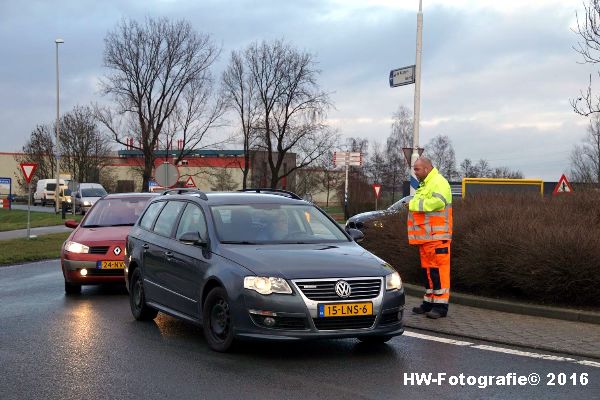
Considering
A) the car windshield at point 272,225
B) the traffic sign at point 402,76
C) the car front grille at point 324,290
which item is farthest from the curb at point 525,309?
the traffic sign at point 402,76

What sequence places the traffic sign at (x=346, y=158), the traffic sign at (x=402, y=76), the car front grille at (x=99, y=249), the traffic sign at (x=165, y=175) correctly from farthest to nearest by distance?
the traffic sign at (x=346, y=158) → the traffic sign at (x=165, y=175) → the traffic sign at (x=402, y=76) → the car front grille at (x=99, y=249)

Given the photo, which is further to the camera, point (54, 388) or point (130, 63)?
point (130, 63)

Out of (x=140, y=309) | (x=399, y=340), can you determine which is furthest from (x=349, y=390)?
(x=140, y=309)

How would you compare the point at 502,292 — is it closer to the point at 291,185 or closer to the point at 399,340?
the point at 399,340

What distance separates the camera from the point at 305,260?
6.67 meters

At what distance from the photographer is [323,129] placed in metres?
53.5

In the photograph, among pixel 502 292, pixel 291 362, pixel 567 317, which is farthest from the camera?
pixel 502 292

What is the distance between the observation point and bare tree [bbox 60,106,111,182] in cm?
6378

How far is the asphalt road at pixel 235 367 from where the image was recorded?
5539 millimetres

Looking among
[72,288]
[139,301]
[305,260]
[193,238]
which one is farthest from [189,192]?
[72,288]

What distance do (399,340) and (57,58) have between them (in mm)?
48913

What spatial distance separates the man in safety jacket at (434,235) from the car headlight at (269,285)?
287cm

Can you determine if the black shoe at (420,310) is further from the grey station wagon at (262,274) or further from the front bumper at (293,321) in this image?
the front bumper at (293,321)

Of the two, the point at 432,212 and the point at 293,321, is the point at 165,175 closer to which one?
the point at 432,212
